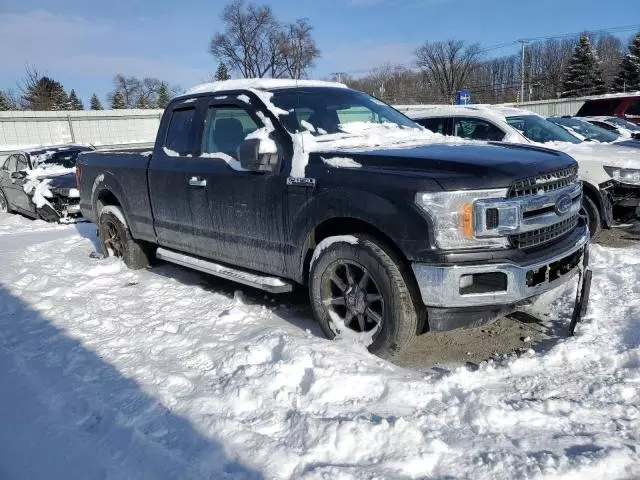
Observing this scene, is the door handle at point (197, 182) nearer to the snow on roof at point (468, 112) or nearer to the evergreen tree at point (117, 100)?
the snow on roof at point (468, 112)

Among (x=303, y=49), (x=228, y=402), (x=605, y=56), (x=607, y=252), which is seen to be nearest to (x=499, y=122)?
(x=607, y=252)

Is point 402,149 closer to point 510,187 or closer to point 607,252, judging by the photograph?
point 510,187

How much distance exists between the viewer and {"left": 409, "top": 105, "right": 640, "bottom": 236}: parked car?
637 centimetres

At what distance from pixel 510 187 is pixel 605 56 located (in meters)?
83.6

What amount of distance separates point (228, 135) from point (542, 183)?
2.54 metres

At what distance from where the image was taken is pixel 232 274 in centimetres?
448

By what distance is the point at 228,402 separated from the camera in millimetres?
3012

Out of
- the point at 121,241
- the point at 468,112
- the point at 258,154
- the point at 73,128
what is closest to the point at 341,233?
the point at 258,154

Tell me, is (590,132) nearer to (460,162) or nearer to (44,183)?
(460,162)

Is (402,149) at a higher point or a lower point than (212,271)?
higher

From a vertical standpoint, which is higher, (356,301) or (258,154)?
(258,154)

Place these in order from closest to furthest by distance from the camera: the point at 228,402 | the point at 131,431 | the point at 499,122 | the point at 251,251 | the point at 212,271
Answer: the point at 131,431 → the point at 228,402 → the point at 251,251 → the point at 212,271 → the point at 499,122

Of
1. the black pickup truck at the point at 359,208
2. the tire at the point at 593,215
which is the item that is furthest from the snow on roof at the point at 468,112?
the black pickup truck at the point at 359,208

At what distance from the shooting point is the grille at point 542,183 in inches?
125
